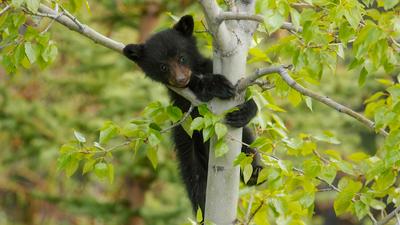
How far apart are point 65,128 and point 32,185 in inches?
145

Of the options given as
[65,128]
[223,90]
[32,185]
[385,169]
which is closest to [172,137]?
[223,90]

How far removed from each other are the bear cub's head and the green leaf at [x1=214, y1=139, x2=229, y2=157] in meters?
1.51

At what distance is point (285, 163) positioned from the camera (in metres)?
3.25

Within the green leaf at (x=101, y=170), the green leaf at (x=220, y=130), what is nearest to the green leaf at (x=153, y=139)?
the green leaf at (x=101, y=170)

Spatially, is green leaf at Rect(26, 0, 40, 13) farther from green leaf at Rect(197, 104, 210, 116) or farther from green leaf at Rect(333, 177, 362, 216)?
green leaf at Rect(333, 177, 362, 216)

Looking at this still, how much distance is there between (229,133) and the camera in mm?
3666

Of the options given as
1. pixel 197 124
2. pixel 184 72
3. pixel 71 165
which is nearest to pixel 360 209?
pixel 197 124

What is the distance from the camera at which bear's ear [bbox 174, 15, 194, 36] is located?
4.83 metres

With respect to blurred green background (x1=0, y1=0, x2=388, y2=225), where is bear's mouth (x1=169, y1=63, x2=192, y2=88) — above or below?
above

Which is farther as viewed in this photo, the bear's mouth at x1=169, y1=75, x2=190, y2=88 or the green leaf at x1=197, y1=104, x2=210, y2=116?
the bear's mouth at x1=169, y1=75, x2=190, y2=88

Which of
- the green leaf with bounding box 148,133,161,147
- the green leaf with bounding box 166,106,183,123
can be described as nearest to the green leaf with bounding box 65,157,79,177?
the green leaf with bounding box 148,133,161,147

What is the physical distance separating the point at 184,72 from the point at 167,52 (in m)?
0.42

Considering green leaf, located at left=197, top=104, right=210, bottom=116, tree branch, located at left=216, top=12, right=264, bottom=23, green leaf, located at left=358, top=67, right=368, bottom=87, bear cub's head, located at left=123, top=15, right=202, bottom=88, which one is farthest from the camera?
bear cub's head, located at left=123, top=15, right=202, bottom=88

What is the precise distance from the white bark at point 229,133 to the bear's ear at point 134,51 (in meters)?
1.05
